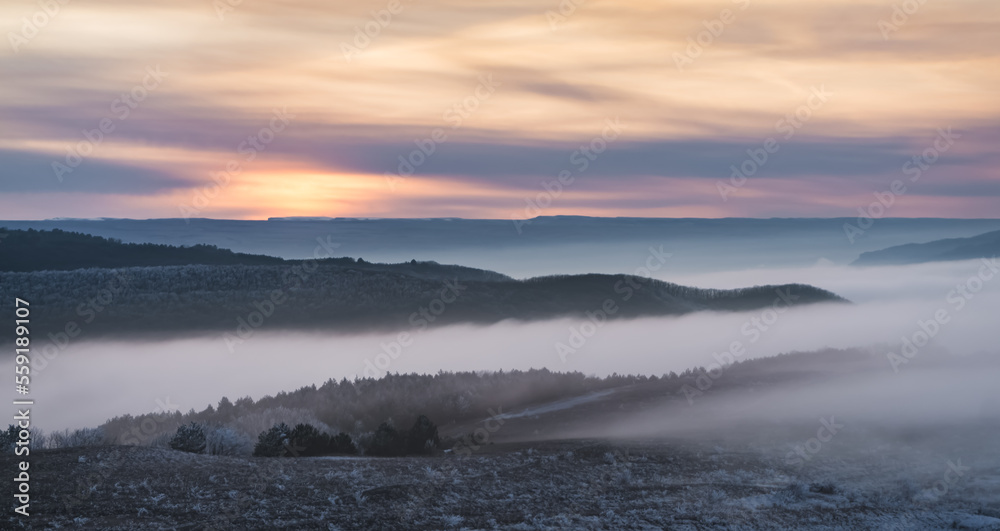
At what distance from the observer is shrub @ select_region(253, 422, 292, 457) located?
666 inches

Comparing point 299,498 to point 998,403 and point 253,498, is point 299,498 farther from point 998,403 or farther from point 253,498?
point 998,403

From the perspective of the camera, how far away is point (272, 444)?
667 inches

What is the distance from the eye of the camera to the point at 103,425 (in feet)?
73.4

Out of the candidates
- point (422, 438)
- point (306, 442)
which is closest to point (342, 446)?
point (306, 442)

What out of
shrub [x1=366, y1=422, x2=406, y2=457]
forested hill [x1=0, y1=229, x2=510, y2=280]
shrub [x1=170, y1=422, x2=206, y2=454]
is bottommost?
shrub [x1=366, y1=422, x2=406, y2=457]

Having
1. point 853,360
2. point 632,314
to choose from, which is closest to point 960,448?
point 853,360

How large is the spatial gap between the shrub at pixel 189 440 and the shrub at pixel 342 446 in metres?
2.39

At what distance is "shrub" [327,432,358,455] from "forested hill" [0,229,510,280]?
41.0m

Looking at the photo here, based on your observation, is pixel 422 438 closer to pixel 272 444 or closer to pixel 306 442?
pixel 306 442

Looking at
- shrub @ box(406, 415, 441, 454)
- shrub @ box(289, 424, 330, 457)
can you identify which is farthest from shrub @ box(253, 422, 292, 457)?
shrub @ box(406, 415, 441, 454)

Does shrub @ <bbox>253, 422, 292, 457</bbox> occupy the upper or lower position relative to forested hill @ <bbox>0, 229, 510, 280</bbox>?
lower

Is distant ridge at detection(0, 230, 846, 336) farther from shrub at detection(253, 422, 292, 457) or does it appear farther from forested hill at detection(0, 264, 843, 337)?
shrub at detection(253, 422, 292, 457)

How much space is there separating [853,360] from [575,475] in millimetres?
20807

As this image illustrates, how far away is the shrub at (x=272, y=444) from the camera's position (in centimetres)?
1692
